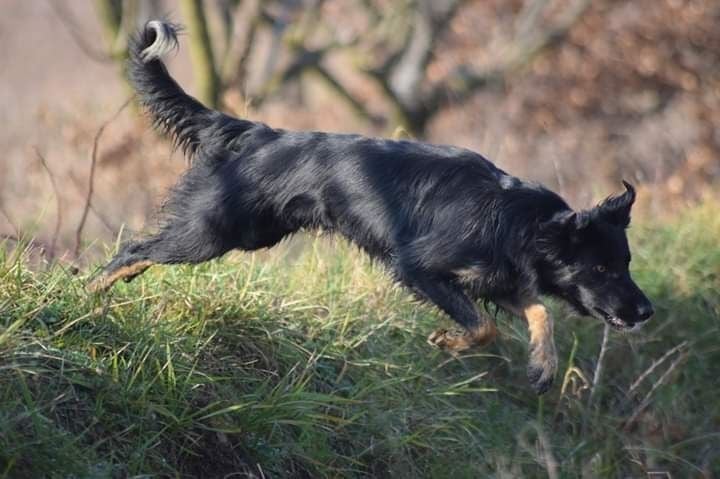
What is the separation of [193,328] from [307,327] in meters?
0.80

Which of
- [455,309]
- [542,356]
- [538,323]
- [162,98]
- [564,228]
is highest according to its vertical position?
[162,98]

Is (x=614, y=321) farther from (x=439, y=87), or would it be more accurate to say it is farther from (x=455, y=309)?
(x=439, y=87)

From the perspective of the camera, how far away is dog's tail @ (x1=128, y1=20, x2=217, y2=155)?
570 centimetres

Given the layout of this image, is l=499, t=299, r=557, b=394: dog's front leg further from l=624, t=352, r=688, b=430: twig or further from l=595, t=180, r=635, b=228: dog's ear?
l=624, t=352, r=688, b=430: twig

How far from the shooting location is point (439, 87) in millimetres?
13156

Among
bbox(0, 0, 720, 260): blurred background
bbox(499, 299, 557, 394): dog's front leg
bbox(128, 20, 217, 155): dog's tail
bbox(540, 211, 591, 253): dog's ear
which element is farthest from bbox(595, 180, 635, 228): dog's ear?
bbox(0, 0, 720, 260): blurred background

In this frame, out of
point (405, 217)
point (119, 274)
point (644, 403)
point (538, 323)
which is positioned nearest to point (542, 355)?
point (538, 323)

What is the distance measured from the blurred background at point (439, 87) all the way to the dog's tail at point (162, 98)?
485cm

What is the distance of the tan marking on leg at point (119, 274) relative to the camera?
5477mm

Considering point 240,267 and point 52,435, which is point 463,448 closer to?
point 240,267

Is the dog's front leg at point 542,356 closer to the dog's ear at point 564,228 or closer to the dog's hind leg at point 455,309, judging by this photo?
the dog's hind leg at point 455,309

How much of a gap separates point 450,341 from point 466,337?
11 cm

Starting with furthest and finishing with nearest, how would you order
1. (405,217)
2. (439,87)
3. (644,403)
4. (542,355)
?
(439,87)
(644,403)
(405,217)
(542,355)

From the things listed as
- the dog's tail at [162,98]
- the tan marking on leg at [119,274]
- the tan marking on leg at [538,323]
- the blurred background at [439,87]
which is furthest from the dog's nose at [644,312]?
the blurred background at [439,87]
